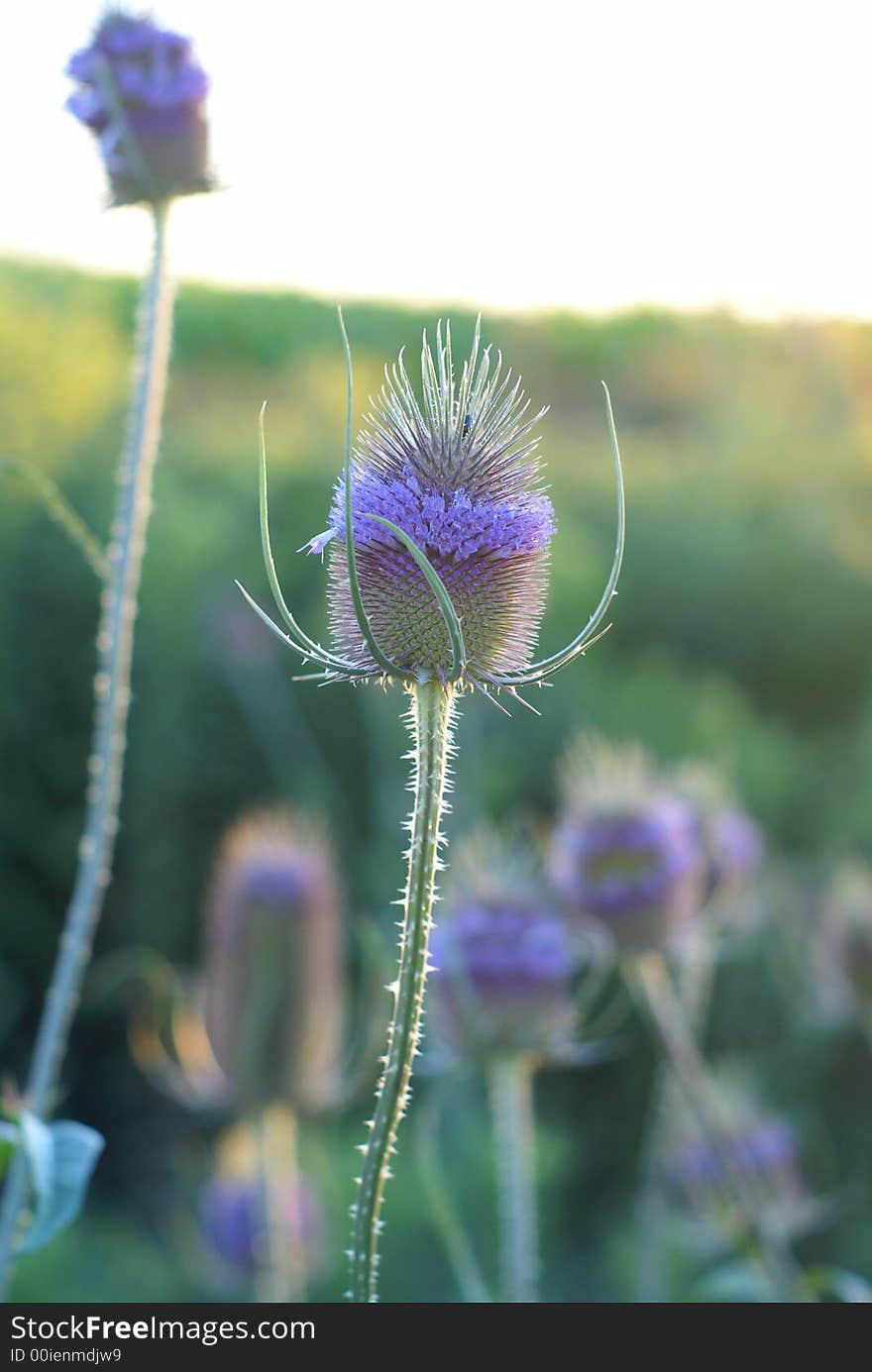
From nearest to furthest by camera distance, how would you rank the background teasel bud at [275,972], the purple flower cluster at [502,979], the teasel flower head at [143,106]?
the teasel flower head at [143,106], the purple flower cluster at [502,979], the background teasel bud at [275,972]

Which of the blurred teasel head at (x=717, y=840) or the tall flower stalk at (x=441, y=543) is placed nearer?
the tall flower stalk at (x=441, y=543)

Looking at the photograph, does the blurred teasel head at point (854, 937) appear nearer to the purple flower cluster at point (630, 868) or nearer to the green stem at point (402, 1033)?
the purple flower cluster at point (630, 868)

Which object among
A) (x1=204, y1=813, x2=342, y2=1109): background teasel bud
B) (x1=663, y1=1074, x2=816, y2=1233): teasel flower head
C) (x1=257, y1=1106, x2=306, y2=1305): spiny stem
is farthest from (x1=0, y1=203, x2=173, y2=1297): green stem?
(x1=663, y1=1074, x2=816, y2=1233): teasel flower head

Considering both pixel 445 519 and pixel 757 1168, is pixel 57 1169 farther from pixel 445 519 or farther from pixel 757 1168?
pixel 757 1168

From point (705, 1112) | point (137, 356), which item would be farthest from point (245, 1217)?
point (137, 356)

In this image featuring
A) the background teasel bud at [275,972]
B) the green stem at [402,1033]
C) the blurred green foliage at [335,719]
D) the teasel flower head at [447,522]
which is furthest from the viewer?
Result: the blurred green foliage at [335,719]

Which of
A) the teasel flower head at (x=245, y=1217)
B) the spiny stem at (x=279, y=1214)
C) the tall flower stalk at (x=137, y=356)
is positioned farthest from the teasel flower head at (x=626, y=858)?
the teasel flower head at (x=245, y=1217)

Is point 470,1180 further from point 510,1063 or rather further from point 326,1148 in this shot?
point 510,1063

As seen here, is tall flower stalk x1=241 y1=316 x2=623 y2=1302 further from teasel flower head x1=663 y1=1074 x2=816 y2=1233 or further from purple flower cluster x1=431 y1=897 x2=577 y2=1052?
teasel flower head x1=663 y1=1074 x2=816 y2=1233

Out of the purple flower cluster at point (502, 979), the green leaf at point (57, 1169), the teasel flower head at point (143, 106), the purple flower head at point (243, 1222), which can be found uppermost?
the teasel flower head at point (143, 106)
